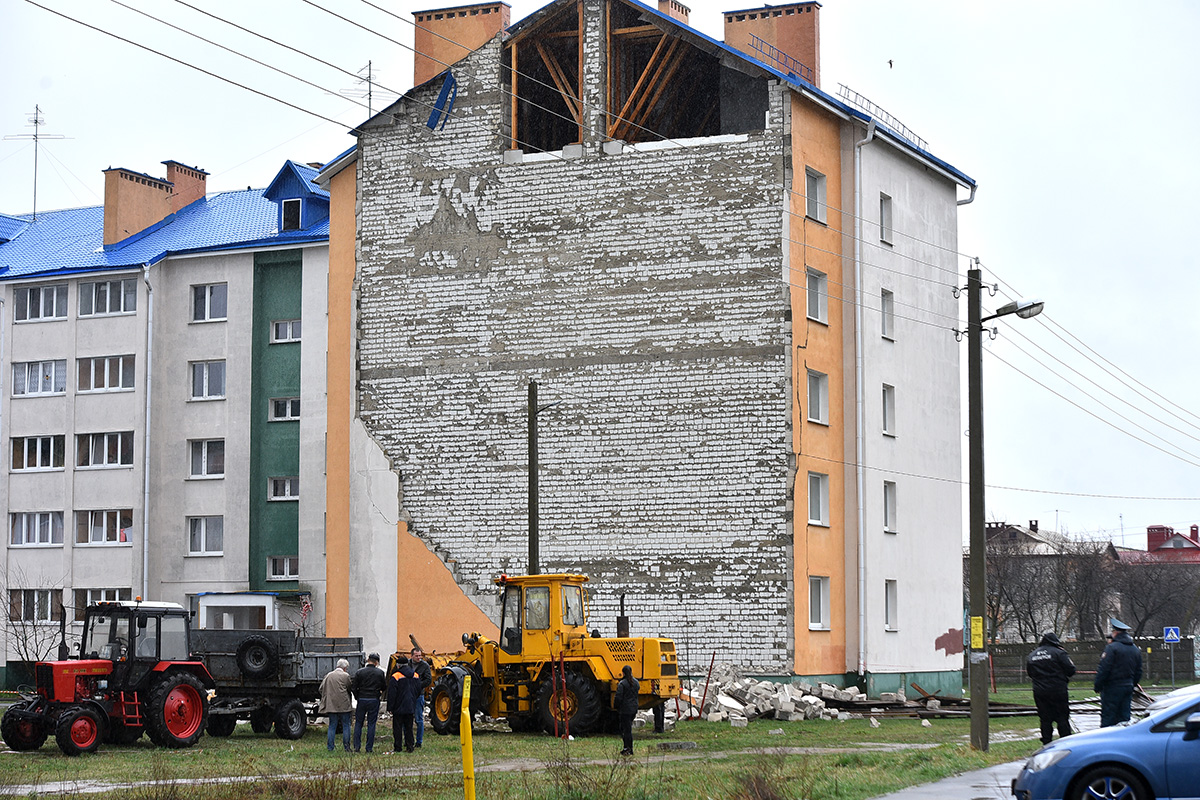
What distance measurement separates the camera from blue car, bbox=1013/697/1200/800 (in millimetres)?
12320

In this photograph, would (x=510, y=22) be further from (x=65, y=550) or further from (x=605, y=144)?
(x=65, y=550)

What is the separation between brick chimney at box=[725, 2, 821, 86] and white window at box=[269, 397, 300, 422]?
19.1 meters

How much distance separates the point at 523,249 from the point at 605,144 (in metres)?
3.34

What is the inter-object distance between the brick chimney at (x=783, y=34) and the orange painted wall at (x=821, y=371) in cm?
193

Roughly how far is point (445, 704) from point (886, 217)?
20482 millimetres

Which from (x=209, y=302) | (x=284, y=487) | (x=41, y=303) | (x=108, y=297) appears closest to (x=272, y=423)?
(x=284, y=487)

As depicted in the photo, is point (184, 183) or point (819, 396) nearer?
point (819, 396)

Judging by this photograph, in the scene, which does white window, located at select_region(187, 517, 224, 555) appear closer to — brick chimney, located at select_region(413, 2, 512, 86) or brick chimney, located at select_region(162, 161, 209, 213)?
brick chimney, located at select_region(162, 161, 209, 213)

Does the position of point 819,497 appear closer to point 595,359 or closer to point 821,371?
point 821,371

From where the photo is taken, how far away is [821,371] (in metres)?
37.6

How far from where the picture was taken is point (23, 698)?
24.3m

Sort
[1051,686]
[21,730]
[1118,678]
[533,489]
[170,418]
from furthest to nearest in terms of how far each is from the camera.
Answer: [170,418] < [533,489] < [21,730] < [1051,686] < [1118,678]

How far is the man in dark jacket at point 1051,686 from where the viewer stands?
62.6 feet

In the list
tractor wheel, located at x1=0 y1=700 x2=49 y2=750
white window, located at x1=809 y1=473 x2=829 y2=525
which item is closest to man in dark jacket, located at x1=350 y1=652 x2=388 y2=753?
tractor wheel, located at x1=0 y1=700 x2=49 y2=750
